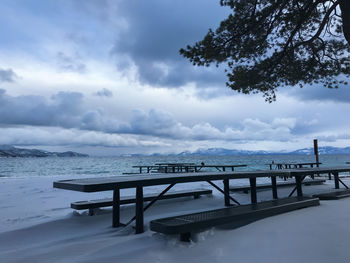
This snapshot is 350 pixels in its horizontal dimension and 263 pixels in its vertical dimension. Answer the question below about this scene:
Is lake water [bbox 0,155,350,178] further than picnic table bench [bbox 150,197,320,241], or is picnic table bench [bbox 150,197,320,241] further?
lake water [bbox 0,155,350,178]

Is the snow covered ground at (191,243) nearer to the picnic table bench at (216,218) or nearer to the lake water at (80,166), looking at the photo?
the picnic table bench at (216,218)

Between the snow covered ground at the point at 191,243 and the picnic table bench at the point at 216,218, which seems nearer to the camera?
the snow covered ground at the point at 191,243

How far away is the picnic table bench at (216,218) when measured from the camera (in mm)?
2449

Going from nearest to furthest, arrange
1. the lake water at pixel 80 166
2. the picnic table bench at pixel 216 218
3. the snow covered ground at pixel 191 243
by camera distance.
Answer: the snow covered ground at pixel 191 243 < the picnic table bench at pixel 216 218 < the lake water at pixel 80 166

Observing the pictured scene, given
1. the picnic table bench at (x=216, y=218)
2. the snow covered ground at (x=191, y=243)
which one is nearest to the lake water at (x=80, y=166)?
the snow covered ground at (x=191, y=243)

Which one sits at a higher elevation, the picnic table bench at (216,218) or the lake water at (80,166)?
the picnic table bench at (216,218)

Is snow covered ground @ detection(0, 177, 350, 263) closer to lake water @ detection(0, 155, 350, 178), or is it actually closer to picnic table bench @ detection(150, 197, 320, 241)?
picnic table bench @ detection(150, 197, 320, 241)

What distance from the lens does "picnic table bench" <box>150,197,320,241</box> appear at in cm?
245

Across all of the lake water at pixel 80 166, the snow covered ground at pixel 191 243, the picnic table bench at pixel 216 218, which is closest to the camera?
the snow covered ground at pixel 191 243

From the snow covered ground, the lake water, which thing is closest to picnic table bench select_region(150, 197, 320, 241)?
the snow covered ground

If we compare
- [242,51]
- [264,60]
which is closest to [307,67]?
[264,60]

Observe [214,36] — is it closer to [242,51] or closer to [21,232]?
[242,51]

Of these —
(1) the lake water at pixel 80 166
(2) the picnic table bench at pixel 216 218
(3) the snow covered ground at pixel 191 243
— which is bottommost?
(1) the lake water at pixel 80 166

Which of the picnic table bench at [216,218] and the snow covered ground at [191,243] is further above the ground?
the picnic table bench at [216,218]
